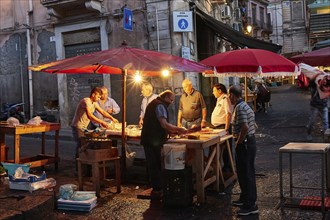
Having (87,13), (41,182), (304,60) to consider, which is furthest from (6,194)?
(87,13)

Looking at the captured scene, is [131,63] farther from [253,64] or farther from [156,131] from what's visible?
[253,64]

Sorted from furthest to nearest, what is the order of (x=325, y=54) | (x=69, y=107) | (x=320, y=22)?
(x=320, y=22) → (x=69, y=107) → (x=325, y=54)

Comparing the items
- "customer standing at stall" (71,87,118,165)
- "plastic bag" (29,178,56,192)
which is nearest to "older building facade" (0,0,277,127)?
"customer standing at stall" (71,87,118,165)

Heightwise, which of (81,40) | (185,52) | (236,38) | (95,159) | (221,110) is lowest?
(95,159)

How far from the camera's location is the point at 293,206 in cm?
567

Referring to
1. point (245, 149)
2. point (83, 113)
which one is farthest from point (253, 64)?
point (83, 113)

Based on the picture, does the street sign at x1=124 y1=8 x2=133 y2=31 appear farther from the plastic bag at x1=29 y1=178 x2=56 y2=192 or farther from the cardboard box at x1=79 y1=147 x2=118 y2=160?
the plastic bag at x1=29 y1=178 x2=56 y2=192

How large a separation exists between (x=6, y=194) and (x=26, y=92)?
1135cm

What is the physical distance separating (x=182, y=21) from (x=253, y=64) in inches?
282

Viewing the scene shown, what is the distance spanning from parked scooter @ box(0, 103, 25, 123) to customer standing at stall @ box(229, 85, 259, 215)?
12548mm

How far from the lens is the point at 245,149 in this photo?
5594mm

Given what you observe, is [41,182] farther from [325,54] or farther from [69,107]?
[69,107]

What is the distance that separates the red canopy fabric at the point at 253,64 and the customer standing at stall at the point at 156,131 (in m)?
1.31

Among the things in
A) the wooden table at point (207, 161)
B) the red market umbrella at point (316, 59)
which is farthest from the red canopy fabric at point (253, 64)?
the red market umbrella at point (316, 59)
